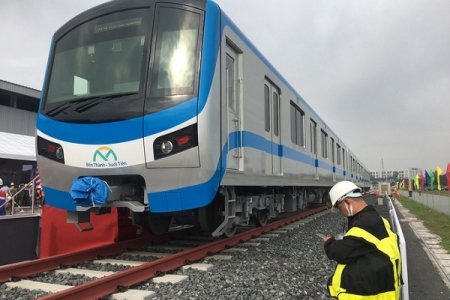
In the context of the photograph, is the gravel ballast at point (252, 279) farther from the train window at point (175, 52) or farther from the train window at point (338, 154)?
the train window at point (338, 154)

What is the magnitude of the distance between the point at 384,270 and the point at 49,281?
12.8ft

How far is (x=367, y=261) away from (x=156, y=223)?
4936 millimetres

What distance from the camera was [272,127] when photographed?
25.3 feet

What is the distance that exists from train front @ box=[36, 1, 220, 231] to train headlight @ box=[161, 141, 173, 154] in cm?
1

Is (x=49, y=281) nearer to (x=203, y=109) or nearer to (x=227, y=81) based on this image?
(x=203, y=109)

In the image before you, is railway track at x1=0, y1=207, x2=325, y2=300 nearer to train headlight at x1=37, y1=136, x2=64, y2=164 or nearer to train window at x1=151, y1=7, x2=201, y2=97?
train headlight at x1=37, y1=136, x2=64, y2=164

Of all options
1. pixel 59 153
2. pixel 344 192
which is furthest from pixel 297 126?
pixel 344 192

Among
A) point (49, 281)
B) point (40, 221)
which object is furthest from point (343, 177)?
point (49, 281)

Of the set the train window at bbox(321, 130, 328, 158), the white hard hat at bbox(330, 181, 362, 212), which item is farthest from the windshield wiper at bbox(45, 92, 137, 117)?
the train window at bbox(321, 130, 328, 158)

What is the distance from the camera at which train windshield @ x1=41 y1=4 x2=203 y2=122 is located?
204 inches

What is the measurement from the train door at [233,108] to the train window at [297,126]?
350 centimetres

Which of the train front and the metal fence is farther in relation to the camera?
the metal fence

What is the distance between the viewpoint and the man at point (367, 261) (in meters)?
2.33

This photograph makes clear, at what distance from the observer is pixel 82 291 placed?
386 centimetres
